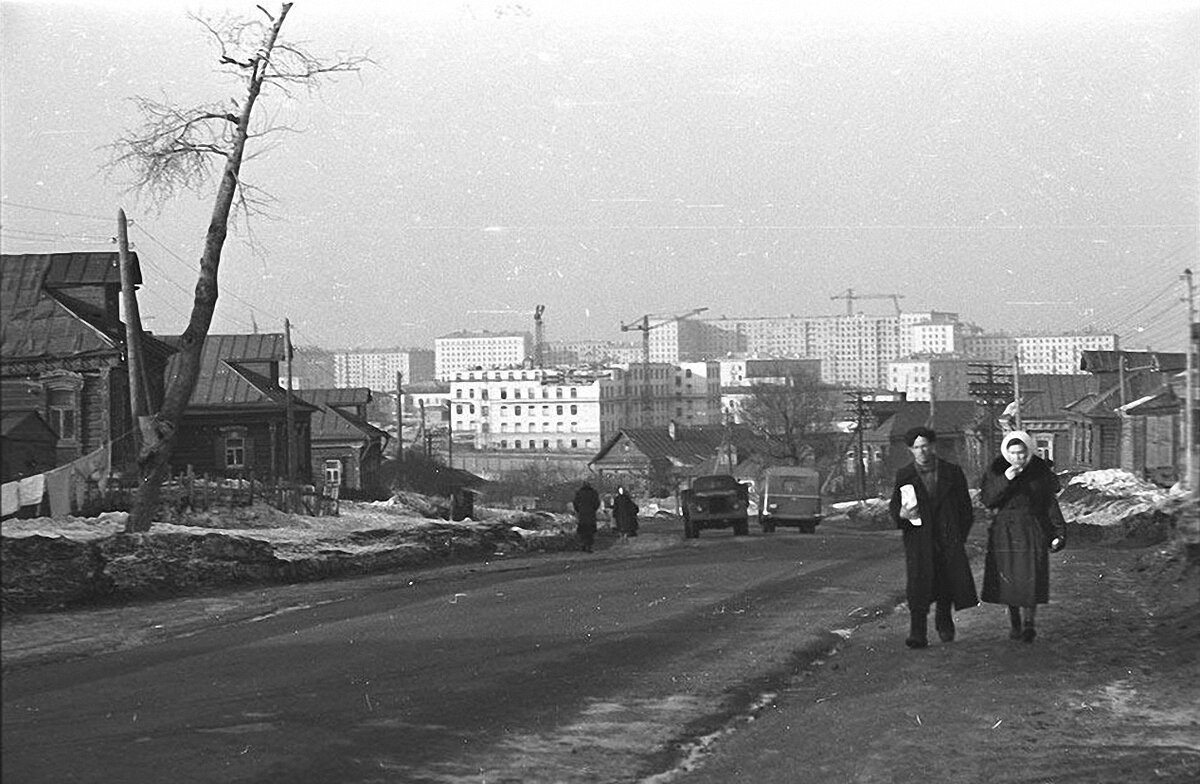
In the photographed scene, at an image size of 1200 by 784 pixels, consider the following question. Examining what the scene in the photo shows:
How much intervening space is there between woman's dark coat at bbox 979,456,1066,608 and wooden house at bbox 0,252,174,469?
6615 mm

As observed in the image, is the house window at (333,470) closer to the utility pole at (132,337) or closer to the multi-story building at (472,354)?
the utility pole at (132,337)

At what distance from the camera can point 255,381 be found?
59.6 metres

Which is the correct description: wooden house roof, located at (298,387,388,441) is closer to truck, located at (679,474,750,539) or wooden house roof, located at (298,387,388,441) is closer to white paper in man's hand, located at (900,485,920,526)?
truck, located at (679,474,750,539)

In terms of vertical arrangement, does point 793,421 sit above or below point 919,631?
above

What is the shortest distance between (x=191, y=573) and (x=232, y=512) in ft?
37.3

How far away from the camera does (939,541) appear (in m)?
12.9

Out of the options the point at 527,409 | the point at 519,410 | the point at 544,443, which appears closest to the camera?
the point at 544,443

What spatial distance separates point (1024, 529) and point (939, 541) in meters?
0.61

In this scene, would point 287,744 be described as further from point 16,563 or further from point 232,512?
point 232,512

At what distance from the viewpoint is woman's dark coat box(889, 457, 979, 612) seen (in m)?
12.7

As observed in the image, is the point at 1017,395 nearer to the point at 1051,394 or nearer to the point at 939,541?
the point at 1051,394

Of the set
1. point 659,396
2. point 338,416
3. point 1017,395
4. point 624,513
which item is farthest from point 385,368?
point 624,513

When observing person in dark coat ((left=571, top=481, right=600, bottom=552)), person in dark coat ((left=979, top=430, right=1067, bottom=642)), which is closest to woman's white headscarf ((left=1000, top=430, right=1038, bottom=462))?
person in dark coat ((left=979, top=430, right=1067, bottom=642))

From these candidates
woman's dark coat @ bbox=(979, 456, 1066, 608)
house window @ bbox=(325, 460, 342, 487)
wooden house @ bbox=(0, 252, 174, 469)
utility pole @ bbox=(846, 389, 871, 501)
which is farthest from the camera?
utility pole @ bbox=(846, 389, 871, 501)
